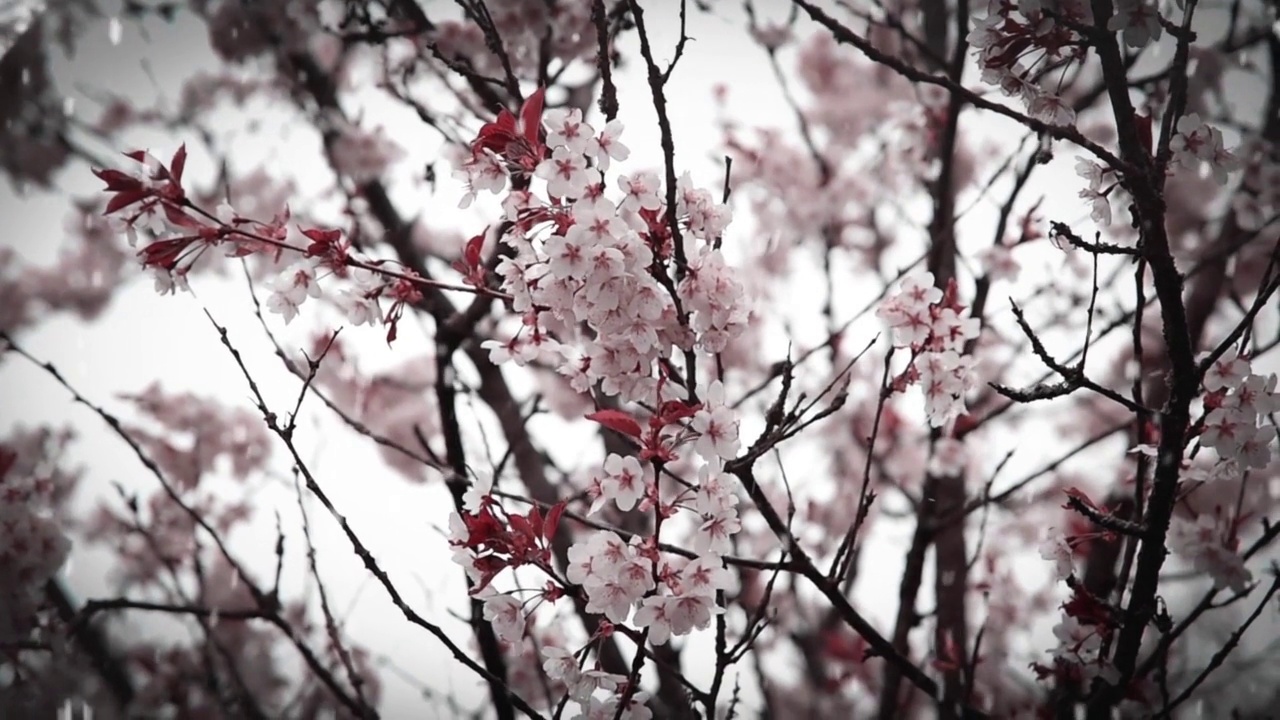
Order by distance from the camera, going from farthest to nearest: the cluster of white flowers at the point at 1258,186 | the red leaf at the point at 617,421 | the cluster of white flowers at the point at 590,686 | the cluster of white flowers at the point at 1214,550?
the cluster of white flowers at the point at 1258,186, the cluster of white flowers at the point at 1214,550, the cluster of white flowers at the point at 590,686, the red leaf at the point at 617,421

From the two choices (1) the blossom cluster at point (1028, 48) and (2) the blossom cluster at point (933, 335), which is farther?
(2) the blossom cluster at point (933, 335)

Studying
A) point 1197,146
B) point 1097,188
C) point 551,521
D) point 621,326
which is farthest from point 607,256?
point 1197,146

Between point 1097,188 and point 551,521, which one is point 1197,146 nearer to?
point 1097,188

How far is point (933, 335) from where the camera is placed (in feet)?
3.87

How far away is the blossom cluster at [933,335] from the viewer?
1.18 meters

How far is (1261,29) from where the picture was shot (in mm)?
2344

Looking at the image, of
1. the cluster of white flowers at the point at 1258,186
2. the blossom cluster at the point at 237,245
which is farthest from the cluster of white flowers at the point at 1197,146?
the cluster of white flowers at the point at 1258,186

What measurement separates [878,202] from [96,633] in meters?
3.49

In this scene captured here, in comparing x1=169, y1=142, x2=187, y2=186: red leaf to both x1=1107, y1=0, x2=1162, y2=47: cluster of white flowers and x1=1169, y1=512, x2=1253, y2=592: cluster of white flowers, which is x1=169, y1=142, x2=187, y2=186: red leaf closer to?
x1=1107, y1=0, x2=1162, y2=47: cluster of white flowers

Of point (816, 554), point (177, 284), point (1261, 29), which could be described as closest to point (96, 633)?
point (177, 284)

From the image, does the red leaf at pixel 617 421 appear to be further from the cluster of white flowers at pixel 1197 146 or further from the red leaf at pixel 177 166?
the cluster of white flowers at pixel 1197 146

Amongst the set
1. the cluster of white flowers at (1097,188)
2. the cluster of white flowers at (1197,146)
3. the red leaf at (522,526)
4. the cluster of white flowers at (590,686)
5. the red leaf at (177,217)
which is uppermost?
the cluster of white flowers at (1197,146)

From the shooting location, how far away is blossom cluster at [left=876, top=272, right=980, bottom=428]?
1.18 m

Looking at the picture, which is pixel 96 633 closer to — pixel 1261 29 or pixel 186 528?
pixel 186 528
